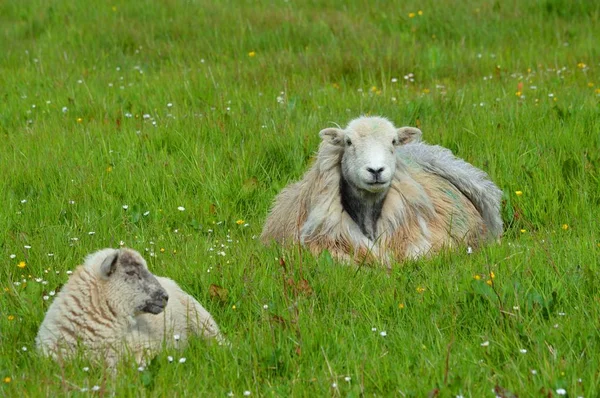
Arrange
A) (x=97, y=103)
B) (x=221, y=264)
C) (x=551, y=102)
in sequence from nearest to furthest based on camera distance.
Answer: (x=221, y=264) < (x=551, y=102) < (x=97, y=103)

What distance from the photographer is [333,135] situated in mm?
7234

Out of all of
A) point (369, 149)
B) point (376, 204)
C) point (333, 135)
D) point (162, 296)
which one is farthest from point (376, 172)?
point (162, 296)

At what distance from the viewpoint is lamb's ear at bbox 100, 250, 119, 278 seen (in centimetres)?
519

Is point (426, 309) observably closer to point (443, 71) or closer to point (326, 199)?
point (326, 199)

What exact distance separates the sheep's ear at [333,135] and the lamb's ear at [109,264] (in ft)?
→ 7.80

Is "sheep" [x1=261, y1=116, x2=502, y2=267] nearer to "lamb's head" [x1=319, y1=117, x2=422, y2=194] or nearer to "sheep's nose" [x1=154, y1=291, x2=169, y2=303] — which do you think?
"lamb's head" [x1=319, y1=117, x2=422, y2=194]

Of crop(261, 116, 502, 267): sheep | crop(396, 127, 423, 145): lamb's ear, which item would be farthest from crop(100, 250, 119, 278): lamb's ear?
crop(396, 127, 423, 145): lamb's ear

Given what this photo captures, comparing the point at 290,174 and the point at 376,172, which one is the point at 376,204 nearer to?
the point at 376,172

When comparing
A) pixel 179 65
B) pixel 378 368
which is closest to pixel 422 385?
pixel 378 368

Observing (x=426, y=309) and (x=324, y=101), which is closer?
(x=426, y=309)

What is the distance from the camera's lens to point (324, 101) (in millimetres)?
9633

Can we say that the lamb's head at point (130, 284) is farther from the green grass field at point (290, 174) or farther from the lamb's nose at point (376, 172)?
the lamb's nose at point (376, 172)

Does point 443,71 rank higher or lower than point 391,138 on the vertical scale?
lower

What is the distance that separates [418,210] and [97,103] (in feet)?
12.8
